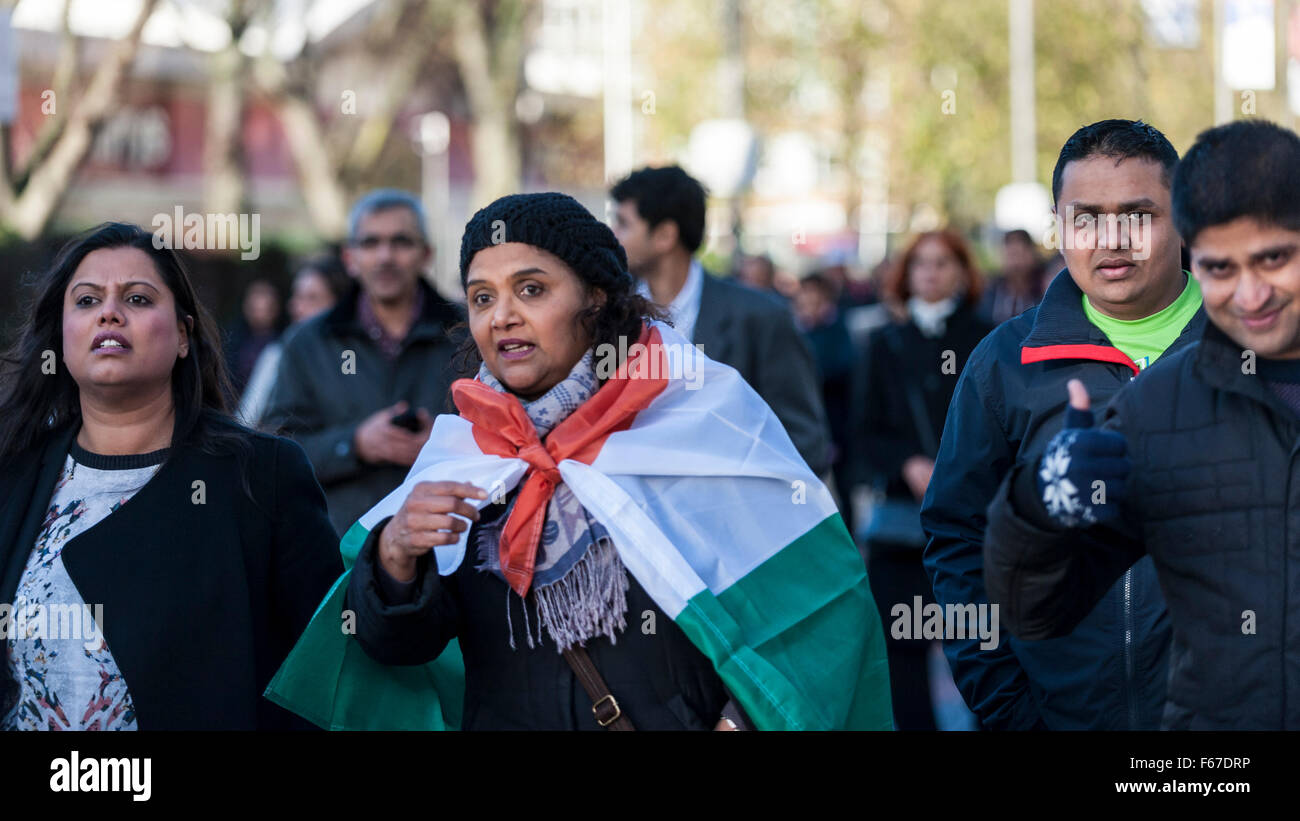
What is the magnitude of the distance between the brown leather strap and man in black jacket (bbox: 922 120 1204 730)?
0.85 meters

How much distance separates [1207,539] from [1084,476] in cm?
31

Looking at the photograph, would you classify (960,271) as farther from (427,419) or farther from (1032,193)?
(1032,193)

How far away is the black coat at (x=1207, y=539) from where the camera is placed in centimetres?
268

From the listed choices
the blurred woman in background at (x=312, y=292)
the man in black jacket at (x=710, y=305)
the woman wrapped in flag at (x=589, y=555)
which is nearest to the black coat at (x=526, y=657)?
the woman wrapped in flag at (x=589, y=555)

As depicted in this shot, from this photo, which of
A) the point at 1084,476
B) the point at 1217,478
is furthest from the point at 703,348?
the point at 1084,476

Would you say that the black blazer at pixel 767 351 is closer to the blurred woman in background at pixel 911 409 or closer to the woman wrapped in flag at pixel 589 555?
the blurred woman in background at pixel 911 409

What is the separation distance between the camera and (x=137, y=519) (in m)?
3.64

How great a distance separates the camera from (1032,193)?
30891mm

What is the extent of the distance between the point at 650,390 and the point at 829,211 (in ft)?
231

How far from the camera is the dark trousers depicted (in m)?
6.48

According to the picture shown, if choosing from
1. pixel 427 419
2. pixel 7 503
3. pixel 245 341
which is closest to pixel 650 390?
pixel 7 503

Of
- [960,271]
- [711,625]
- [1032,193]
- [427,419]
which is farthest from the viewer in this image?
[1032,193]

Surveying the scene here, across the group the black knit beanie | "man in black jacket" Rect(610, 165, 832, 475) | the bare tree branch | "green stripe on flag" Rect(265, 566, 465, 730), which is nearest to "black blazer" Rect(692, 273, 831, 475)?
"man in black jacket" Rect(610, 165, 832, 475)

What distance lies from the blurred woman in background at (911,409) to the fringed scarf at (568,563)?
3.11 meters
